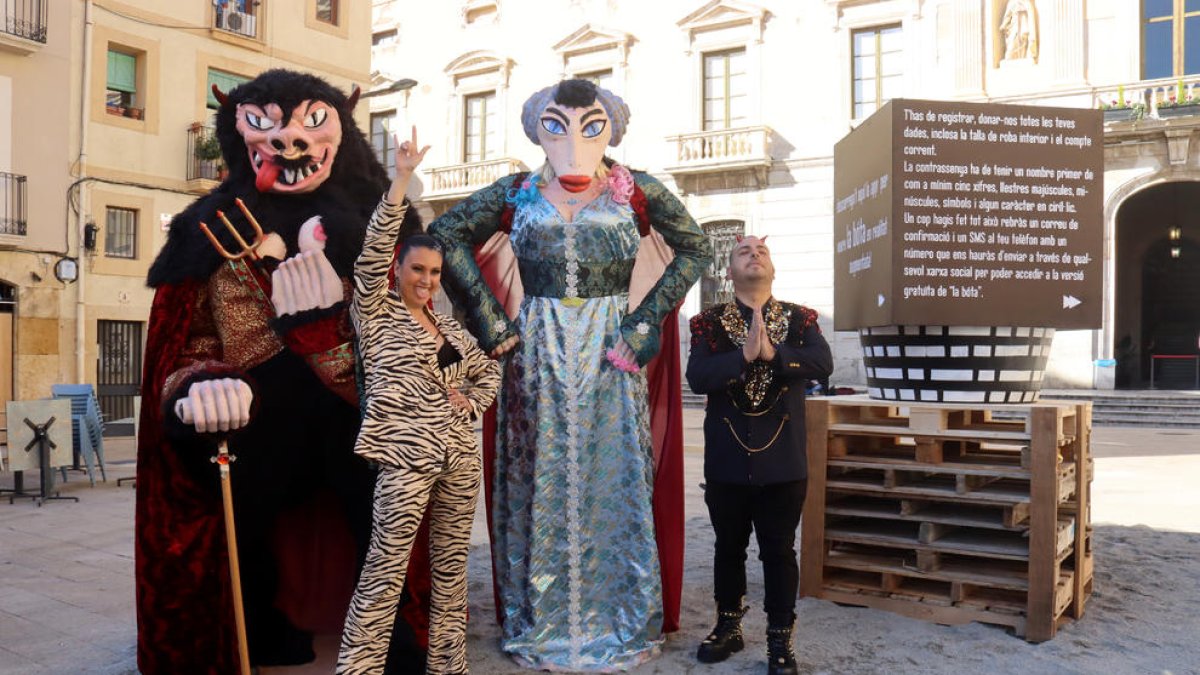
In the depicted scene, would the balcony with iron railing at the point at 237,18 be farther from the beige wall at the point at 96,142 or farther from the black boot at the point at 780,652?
the black boot at the point at 780,652

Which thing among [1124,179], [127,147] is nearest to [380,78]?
[127,147]

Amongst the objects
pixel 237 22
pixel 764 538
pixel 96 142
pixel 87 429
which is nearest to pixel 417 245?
pixel 764 538

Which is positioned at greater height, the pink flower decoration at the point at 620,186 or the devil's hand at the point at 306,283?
the pink flower decoration at the point at 620,186

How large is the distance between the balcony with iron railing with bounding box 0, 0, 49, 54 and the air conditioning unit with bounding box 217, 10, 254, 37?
273cm

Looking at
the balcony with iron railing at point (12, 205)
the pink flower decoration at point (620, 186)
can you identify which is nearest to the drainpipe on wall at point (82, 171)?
the balcony with iron railing at point (12, 205)

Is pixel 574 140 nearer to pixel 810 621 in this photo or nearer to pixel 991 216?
pixel 991 216

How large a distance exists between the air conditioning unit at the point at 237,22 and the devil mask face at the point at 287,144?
1445cm

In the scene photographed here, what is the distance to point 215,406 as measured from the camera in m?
2.68

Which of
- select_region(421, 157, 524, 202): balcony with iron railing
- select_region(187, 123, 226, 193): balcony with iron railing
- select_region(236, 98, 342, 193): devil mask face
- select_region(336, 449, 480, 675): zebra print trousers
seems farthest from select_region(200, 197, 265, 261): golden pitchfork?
select_region(421, 157, 524, 202): balcony with iron railing

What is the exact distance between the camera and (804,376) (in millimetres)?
3273

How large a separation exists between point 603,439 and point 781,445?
0.63 meters

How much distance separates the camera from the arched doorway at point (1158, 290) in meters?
18.5

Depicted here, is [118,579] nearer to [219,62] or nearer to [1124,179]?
[219,62]

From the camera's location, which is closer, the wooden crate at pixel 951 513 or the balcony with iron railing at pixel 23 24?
the wooden crate at pixel 951 513
